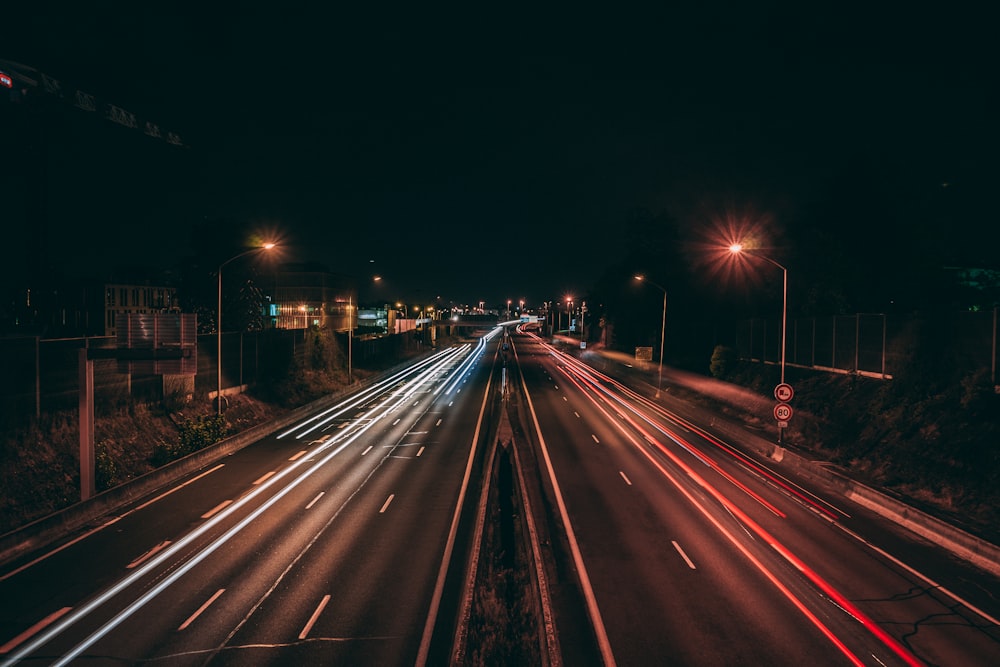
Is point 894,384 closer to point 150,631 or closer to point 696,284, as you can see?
point 150,631

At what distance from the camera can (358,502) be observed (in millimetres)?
18938

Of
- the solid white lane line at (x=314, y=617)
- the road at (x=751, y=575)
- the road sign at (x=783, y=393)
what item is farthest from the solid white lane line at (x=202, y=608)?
the road sign at (x=783, y=393)

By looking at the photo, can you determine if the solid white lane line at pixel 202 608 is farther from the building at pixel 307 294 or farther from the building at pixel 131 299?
the building at pixel 307 294

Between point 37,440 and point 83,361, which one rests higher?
point 83,361

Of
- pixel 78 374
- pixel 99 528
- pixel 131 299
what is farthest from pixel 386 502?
pixel 131 299

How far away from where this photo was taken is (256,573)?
43.9ft

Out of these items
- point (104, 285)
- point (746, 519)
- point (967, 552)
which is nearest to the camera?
point (967, 552)

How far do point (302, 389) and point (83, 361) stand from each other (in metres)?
27.2

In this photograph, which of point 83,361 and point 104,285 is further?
point 104,285

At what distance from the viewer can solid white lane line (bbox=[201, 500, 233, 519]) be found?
1755 cm

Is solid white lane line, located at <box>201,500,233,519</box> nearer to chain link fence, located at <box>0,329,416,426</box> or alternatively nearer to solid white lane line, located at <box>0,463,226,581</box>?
solid white lane line, located at <box>0,463,226,581</box>

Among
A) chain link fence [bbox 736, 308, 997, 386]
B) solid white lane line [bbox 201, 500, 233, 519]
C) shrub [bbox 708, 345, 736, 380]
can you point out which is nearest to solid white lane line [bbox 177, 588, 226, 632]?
solid white lane line [bbox 201, 500, 233, 519]

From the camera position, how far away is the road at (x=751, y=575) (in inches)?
407

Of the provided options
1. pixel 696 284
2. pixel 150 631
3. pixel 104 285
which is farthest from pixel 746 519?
pixel 104 285
